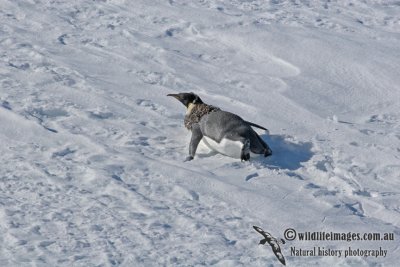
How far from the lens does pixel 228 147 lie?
18.9ft

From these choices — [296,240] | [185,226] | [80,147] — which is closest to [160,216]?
[185,226]

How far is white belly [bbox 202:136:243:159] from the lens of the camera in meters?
5.68

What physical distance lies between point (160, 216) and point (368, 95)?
131 inches

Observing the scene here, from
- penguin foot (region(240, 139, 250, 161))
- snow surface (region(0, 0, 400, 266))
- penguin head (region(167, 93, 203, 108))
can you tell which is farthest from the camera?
penguin head (region(167, 93, 203, 108))

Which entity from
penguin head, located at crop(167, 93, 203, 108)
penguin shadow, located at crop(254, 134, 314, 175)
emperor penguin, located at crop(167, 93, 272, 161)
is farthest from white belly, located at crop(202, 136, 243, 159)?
penguin head, located at crop(167, 93, 203, 108)

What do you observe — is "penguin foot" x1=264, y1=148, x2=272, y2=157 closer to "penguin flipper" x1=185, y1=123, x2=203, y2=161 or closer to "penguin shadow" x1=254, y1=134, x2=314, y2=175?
"penguin shadow" x1=254, y1=134, x2=314, y2=175

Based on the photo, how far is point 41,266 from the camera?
4.28 m

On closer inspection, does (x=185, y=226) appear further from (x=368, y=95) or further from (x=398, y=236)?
(x=368, y=95)

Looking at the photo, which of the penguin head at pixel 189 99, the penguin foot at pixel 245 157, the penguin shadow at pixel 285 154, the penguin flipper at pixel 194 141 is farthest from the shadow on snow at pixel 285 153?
the penguin head at pixel 189 99

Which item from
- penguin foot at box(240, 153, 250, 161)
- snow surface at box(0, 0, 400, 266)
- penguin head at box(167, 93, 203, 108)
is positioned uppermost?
penguin head at box(167, 93, 203, 108)

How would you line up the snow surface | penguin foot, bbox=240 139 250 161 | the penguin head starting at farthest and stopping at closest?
the penguin head, penguin foot, bbox=240 139 250 161, the snow surface

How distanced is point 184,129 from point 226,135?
0.84m

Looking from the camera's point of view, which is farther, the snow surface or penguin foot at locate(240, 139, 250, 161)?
penguin foot at locate(240, 139, 250, 161)

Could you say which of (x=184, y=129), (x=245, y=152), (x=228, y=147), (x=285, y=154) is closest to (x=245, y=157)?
(x=245, y=152)
